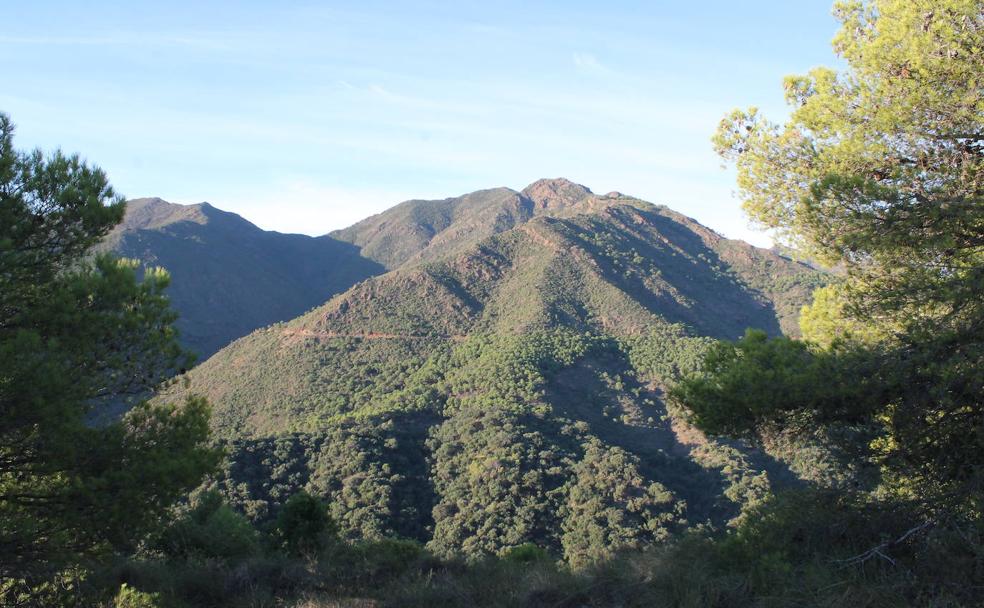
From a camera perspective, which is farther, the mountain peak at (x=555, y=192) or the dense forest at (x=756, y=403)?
the mountain peak at (x=555, y=192)

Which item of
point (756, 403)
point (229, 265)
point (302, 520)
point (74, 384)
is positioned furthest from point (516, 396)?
point (229, 265)

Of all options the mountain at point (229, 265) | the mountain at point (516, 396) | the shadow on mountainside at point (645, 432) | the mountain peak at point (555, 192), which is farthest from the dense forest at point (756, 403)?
the mountain peak at point (555, 192)

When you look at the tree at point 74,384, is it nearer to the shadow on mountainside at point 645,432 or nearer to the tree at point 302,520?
the tree at point 302,520

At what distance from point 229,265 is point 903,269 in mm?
101355

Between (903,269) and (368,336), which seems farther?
(368,336)

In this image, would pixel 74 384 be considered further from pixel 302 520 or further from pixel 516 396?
pixel 516 396

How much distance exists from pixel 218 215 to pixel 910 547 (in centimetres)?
12764

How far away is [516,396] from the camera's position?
37.0 metres

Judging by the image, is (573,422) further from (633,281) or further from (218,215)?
(218,215)

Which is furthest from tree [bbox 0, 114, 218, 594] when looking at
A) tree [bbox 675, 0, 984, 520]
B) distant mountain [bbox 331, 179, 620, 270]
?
distant mountain [bbox 331, 179, 620, 270]

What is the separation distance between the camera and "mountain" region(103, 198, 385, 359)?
81.1 metres

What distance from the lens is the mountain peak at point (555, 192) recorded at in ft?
390

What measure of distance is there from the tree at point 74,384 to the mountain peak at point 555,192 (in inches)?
4407

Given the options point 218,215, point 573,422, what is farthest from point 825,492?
point 218,215
